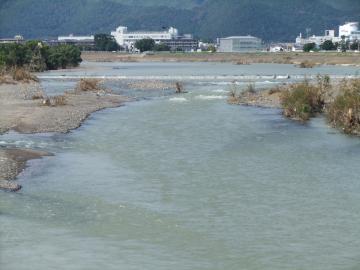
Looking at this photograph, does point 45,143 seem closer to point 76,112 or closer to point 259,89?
point 76,112

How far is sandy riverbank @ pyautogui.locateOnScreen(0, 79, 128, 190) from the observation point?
15.0 metres

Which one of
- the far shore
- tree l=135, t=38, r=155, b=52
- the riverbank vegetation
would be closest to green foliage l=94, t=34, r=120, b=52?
tree l=135, t=38, r=155, b=52

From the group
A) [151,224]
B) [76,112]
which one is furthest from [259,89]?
[151,224]

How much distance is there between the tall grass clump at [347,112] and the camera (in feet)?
68.1

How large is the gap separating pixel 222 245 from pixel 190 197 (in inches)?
110

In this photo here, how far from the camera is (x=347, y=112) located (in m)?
21.4

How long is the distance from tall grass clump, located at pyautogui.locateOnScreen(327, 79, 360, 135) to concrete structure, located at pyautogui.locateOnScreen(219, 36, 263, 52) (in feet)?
431

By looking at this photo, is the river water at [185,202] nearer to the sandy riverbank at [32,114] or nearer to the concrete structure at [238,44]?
the sandy riverbank at [32,114]

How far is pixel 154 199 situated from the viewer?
12172 mm

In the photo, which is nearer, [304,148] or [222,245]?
[222,245]

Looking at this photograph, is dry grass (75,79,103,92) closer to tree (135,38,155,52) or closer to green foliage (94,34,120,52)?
tree (135,38,155,52)

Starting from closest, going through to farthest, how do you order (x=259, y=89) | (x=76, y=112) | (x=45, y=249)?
(x=45, y=249) → (x=76, y=112) → (x=259, y=89)

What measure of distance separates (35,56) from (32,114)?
3807 centimetres

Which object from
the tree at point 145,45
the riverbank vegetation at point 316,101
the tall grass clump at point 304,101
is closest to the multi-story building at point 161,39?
the tree at point 145,45
